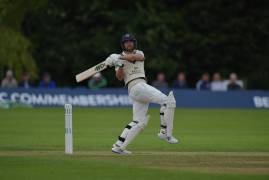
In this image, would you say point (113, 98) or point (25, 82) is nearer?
point (113, 98)

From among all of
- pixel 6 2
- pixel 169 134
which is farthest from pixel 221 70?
pixel 169 134

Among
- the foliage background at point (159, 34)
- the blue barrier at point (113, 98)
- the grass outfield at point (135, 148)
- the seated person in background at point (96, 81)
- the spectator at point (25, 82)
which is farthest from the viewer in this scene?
the foliage background at point (159, 34)

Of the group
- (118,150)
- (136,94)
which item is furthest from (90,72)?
(118,150)

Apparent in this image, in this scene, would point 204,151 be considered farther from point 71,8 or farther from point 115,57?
point 71,8

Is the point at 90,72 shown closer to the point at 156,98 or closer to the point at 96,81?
the point at 156,98

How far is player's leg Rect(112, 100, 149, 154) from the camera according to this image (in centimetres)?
1477

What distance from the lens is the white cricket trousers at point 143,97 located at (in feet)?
48.4

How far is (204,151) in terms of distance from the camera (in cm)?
1614

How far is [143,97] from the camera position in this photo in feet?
48.5

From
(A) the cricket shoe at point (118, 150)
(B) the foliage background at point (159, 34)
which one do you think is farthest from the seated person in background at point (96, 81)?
(A) the cricket shoe at point (118, 150)

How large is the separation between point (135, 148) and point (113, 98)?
14.8m

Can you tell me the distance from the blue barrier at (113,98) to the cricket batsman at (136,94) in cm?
1618

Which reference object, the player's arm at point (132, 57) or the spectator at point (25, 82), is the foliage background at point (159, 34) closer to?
the spectator at point (25, 82)

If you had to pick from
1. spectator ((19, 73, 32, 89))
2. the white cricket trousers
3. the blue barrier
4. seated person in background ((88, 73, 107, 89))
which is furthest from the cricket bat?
seated person in background ((88, 73, 107, 89))
